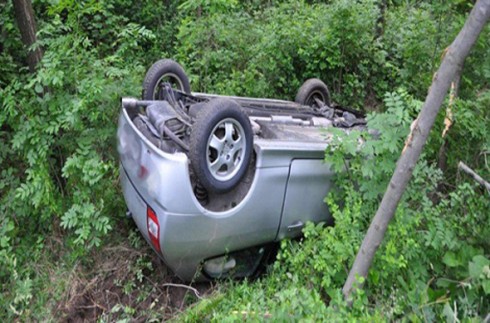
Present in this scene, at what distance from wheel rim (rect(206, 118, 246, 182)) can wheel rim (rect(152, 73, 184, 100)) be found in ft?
4.27

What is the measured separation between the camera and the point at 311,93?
18.1ft

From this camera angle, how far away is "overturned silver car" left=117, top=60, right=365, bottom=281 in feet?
9.76

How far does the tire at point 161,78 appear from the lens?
4168mm

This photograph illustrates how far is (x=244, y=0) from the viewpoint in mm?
9000

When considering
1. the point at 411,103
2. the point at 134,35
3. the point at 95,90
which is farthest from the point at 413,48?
the point at 95,90

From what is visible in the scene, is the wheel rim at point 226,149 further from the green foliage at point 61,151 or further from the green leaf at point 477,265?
the green leaf at point 477,265

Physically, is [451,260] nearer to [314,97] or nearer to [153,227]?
[153,227]

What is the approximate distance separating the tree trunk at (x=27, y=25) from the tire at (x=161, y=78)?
1384 mm

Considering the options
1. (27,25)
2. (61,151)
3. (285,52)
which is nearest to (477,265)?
(61,151)

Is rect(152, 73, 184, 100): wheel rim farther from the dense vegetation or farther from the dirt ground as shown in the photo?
the dirt ground

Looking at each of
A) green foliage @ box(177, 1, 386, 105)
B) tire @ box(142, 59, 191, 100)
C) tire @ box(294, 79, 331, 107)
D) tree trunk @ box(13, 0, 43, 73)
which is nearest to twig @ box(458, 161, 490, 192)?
tire @ box(294, 79, 331, 107)

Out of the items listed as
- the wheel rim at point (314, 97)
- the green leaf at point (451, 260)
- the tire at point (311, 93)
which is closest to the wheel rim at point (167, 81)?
the tire at point (311, 93)

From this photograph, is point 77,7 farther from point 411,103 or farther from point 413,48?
point 413,48

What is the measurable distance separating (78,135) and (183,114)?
129 centimetres
